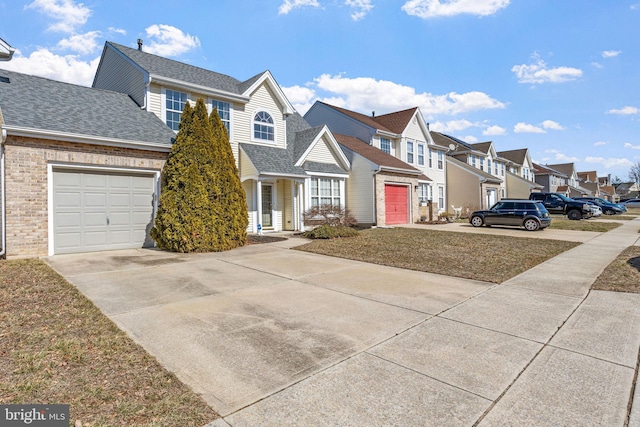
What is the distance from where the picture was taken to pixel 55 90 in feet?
40.7

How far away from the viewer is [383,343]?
414 centimetres

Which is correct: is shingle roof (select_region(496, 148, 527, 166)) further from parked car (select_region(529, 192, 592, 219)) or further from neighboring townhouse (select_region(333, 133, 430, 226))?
neighboring townhouse (select_region(333, 133, 430, 226))

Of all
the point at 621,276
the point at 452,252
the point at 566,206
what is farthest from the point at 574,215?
the point at 621,276

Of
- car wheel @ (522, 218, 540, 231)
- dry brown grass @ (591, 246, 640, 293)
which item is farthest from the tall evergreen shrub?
car wheel @ (522, 218, 540, 231)

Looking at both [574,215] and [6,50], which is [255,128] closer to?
[6,50]

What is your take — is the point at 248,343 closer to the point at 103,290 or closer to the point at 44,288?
the point at 103,290

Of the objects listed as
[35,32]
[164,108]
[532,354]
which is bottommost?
[532,354]

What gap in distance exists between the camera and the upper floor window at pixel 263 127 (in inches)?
663

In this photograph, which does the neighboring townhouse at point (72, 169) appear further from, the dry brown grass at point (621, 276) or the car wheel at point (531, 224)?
the car wheel at point (531, 224)

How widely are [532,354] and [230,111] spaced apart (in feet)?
48.7

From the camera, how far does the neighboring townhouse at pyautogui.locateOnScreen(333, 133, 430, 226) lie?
19.7 meters

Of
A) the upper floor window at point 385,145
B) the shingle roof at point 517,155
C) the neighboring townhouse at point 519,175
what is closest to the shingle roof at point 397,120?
the upper floor window at point 385,145

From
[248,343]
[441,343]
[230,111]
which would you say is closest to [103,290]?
[248,343]

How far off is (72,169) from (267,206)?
8.26 meters
